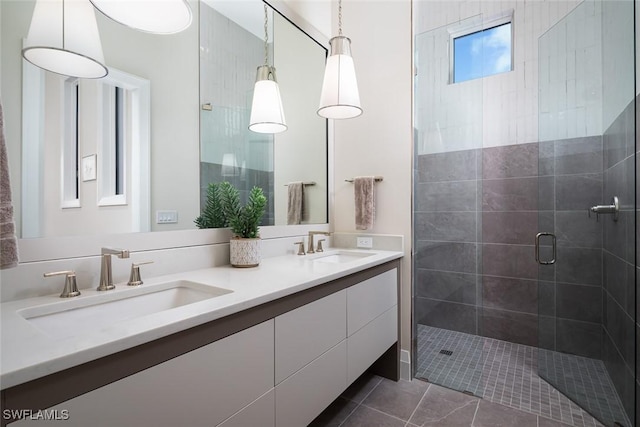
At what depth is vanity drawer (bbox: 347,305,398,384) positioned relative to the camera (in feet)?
4.96

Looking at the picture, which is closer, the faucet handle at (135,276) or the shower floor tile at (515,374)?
the faucet handle at (135,276)

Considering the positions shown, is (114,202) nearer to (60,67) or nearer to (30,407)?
(60,67)

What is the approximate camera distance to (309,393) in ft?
3.98

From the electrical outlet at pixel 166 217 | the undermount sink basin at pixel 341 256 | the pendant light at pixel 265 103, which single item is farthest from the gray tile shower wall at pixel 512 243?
the electrical outlet at pixel 166 217

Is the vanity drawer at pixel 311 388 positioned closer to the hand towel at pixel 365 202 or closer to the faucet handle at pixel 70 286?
the faucet handle at pixel 70 286

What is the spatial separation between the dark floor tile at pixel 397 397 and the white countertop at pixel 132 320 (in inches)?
33.9

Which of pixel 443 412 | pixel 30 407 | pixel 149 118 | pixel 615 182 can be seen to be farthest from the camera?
pixel 443 412

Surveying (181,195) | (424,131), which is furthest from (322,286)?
(424,131)

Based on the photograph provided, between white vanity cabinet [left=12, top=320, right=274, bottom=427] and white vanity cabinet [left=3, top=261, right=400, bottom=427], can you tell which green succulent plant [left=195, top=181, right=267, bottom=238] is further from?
white vanity cabinet [left=12, top=320, right=274, bottom=427]

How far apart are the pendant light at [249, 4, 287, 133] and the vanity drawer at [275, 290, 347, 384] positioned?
988 millimetres

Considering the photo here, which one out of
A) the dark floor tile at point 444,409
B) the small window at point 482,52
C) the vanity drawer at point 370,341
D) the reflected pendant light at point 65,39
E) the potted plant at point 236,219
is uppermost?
the small window at point 482,52

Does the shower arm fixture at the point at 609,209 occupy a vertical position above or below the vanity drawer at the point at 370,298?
above

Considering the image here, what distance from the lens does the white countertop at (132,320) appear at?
55 cm

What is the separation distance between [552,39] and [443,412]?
2.32m
